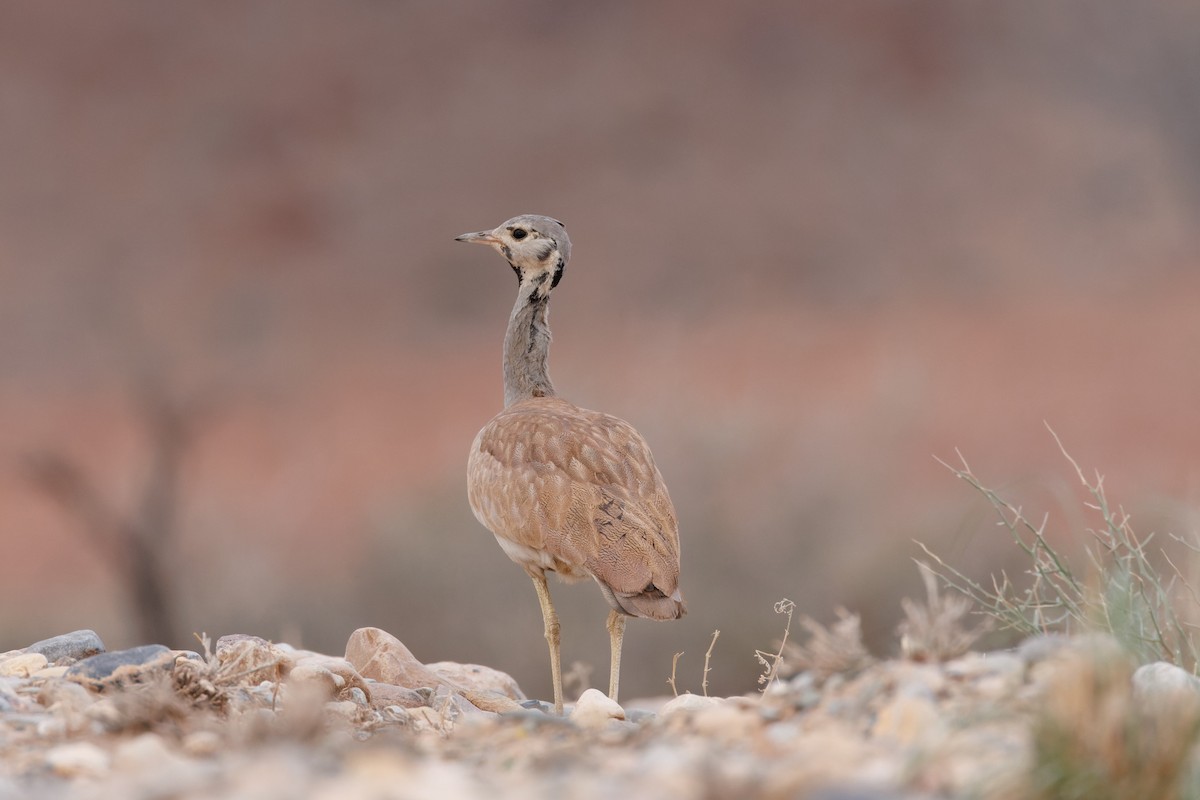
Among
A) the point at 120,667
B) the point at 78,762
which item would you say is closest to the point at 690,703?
the point at 120,667

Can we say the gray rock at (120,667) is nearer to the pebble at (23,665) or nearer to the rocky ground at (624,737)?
the rocky ground at (624,737)

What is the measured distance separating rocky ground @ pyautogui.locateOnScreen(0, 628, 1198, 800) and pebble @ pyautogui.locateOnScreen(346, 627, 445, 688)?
81 centimetres

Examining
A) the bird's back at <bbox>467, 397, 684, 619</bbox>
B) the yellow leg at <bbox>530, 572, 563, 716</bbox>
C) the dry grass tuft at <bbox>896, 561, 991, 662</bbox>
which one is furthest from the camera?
the yellow leg at <bbox>530, 572, 563, 716</bbox>

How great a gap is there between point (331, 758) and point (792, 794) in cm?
110

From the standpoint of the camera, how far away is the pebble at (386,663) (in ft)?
20.1

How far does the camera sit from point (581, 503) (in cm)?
602

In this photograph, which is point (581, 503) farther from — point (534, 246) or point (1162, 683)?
point (1162, 683)

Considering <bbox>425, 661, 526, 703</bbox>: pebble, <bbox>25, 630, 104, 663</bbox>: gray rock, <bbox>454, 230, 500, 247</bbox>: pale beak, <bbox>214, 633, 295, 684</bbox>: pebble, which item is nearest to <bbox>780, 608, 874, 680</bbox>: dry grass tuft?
<bbox>214, 633, 295, 684</bbox>: pebble

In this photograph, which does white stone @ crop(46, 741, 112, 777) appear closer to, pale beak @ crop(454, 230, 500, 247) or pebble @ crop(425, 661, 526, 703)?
pebble @ crop(425, 661, 526, 703)

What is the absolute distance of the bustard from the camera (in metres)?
5.71

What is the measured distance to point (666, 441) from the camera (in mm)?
14203

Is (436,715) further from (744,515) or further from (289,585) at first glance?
(289,585)

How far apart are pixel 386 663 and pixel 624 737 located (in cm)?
249

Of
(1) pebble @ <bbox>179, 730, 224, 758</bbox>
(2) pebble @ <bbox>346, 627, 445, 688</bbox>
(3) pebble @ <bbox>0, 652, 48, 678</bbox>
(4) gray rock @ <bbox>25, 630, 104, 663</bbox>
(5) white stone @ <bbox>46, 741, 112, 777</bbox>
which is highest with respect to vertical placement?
(5) white stone @ <bbox>46, 741, 112, 777</bbox>
